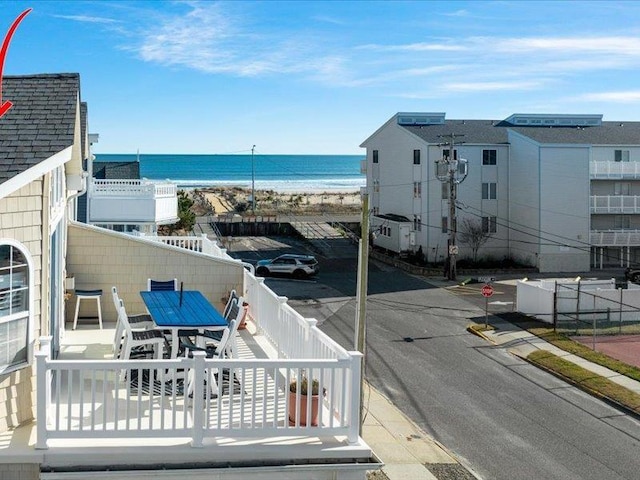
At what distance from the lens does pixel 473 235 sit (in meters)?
45.2

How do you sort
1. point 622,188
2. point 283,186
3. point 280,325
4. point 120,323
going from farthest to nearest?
point 283,186 < point 622,188 < point 280,325 < point 120,323

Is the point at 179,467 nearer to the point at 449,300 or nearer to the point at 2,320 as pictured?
the point at 2,320

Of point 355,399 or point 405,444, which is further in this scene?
point 405,444

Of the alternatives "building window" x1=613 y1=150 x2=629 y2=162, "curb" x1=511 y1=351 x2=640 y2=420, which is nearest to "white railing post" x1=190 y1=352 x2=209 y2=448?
"curb" x1=511 y1=351 x2=640 y2=420

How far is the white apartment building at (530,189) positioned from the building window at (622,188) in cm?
6

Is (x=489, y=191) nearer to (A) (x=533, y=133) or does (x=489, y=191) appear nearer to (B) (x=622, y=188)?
(A) (x=533, y=133)

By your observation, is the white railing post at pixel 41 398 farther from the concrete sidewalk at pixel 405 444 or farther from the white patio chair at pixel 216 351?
the concrete sidewalk at pixel 405 444

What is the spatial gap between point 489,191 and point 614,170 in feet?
23.3

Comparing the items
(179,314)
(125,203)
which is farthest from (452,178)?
(179,314)

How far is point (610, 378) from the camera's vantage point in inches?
789

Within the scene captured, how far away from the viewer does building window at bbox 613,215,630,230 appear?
45594 mm

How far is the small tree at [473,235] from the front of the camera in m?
45.3

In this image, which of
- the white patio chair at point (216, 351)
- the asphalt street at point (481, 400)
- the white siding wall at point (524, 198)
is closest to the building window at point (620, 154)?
the white siding wall at point (524, 198)

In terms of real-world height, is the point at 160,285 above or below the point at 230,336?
above
